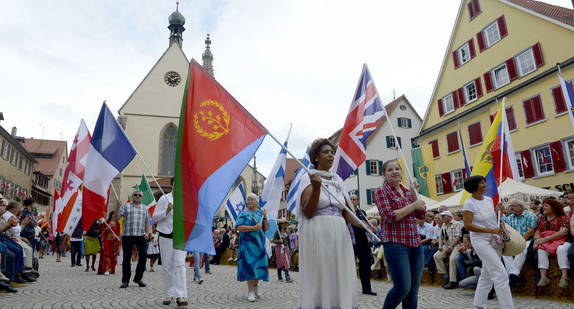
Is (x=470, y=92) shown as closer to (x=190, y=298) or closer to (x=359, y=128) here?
(x=359, y=128)

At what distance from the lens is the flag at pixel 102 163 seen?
6.86m

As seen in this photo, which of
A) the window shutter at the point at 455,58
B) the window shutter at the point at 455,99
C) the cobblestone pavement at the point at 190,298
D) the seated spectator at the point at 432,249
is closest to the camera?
the cobblestone pavement at the point at 190,298

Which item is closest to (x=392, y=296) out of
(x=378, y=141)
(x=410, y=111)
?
→ (x=378, y=141)

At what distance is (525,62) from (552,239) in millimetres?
17594

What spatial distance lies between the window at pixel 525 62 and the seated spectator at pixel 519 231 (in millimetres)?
15821

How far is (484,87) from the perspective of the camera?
23.7m

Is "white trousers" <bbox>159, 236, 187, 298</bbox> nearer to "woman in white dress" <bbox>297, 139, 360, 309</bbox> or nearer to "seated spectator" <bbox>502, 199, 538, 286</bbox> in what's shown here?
"woman in white dress" <bbox>297, 139, 360, 309</bbox>

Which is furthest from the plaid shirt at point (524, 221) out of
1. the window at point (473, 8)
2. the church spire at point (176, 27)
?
the church spire at point (176, 27)

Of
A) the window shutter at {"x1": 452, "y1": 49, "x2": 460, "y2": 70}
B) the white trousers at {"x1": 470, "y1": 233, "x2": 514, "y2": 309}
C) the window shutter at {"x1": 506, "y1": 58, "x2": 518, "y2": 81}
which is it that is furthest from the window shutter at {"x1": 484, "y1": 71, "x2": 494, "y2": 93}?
the white trousers at {"x1": 470, "y1": 233, "x2": 514, "y2": 309}

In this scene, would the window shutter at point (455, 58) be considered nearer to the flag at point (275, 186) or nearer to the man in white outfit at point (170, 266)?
the flag at point (275, 186)

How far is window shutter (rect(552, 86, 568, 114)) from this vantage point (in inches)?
731

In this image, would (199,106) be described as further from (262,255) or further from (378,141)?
(378,141)

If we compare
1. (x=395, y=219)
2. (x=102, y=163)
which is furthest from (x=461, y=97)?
(x=395, y=219)

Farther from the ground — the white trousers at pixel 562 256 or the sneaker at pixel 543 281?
the white trousers at pixel 562 256
